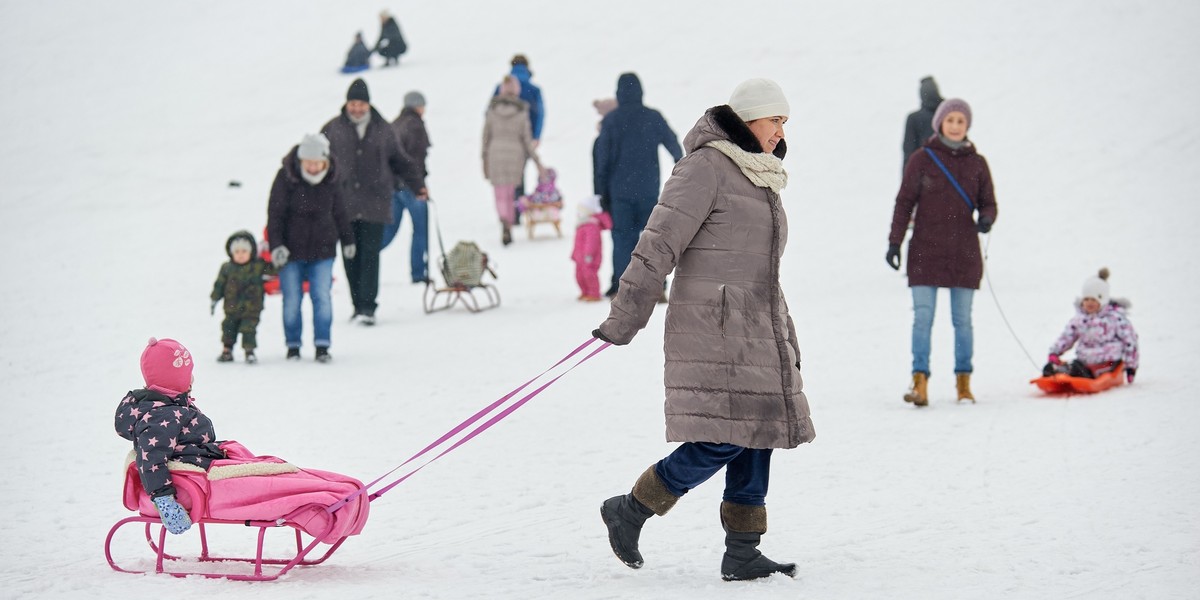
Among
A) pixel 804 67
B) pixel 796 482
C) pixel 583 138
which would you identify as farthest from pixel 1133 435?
pixel 804 67

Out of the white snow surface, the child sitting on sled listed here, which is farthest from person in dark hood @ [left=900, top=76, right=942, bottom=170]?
the child sitting on sled

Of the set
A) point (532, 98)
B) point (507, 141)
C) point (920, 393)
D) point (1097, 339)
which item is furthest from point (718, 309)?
point (532, 98)

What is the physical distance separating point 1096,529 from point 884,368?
4.13 m

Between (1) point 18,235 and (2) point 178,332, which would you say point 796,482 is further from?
(1) point 18,235

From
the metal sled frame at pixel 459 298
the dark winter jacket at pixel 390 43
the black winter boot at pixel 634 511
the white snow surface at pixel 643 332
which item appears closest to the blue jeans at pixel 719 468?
the black winter boot at pixel 634 511

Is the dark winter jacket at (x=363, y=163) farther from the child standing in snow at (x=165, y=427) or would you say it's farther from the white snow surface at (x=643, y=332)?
the child standing in snow at (x=165, y=427)

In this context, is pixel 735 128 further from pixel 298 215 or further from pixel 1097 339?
pixel 298 215

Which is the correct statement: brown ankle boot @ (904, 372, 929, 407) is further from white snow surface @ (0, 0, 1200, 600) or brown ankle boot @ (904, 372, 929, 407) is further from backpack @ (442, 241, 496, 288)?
backpack @ (442, 241, 496, 288)

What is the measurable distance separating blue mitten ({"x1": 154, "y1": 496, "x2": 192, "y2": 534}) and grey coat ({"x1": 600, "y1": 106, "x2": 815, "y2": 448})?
155 centimetres

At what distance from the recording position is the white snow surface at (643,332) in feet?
16.6

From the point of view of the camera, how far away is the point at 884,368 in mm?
9312

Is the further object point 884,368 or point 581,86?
point 581,86

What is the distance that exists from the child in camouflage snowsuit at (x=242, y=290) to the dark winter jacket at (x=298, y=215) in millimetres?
193

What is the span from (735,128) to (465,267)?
770cm
